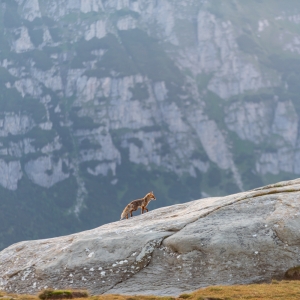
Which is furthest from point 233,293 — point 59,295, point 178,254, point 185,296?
point 59,295

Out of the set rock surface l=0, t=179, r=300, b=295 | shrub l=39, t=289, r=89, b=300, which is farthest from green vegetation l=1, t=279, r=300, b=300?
rock surface l=0, t=179, r=300, b=295

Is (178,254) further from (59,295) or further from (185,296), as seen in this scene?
(59,295)

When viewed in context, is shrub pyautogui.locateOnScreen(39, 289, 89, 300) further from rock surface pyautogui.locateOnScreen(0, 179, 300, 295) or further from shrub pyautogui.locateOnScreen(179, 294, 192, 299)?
shrub pyautogui.locateOnScreen(179, 294, 192, 299)

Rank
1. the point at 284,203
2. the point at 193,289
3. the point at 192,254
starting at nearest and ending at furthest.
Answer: the point at 193,289, the point at 192,254, the point at 284,203

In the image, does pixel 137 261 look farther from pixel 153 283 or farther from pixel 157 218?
pixel 157 218

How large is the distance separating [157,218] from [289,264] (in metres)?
11.8

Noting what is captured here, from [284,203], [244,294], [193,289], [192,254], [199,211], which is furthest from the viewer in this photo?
[199,211]

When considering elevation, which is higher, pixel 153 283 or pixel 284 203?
pixel 284 203

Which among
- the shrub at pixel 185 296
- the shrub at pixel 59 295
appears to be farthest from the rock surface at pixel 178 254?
the shrub at pixel 59 295

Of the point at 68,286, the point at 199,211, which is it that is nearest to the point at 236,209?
the point at 199,211

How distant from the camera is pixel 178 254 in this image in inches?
1395

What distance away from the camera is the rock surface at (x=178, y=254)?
3409cm

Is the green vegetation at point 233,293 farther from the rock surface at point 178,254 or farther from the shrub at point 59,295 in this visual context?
the rock surface at point 178,254

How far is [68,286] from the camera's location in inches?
1367
